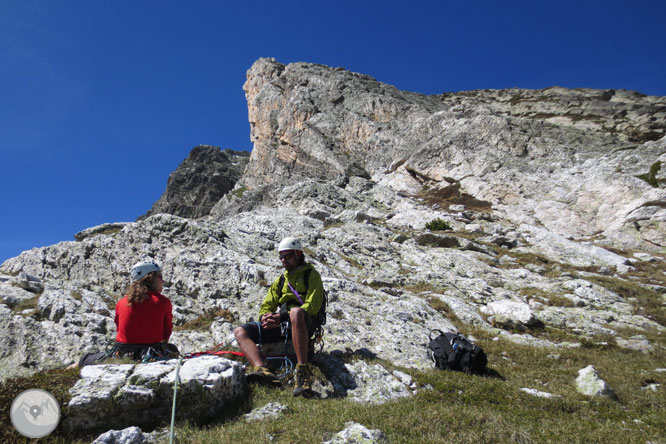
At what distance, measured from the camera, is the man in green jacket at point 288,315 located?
7.07 meters

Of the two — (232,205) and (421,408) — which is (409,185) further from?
(421,408)

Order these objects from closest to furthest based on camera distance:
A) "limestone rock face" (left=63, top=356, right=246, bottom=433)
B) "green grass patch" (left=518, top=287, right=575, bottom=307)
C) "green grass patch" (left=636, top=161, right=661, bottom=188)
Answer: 1. "limestone rock face" (left=63, top=356, right=246, bottom=433)
2. "green grass patch" (left=518, top=287, right=575, bottom=307)
3. "green grass patch" (left=636, top=161, right=661, bottom=188)

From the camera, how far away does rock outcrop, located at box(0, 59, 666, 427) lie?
11.0m

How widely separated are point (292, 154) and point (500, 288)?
59364 mm

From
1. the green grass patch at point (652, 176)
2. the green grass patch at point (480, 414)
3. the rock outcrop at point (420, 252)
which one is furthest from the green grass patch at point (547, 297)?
the green grass patch at point (652, 176)

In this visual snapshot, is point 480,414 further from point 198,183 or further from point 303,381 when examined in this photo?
point 198,183

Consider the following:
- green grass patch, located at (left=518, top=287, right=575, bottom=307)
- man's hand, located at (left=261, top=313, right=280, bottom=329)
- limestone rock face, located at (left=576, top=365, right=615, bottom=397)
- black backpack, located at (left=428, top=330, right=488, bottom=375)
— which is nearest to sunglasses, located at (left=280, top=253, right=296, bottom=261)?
man's hand, located at (left=261, top=313, right=280, bottom=329)

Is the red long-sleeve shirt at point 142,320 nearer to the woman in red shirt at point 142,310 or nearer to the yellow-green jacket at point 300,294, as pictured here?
the woman in red shirt at point 142,310

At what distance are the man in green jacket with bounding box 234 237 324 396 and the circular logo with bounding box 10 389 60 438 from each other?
10.1ft

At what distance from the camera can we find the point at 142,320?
7.05 m

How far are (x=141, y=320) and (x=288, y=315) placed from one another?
3.06 m

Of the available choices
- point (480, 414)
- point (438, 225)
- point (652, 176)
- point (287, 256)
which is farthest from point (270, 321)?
point (652, 176)

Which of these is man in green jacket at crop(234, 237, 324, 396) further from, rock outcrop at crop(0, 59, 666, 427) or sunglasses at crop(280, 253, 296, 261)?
rock outcrop at crop(0, 59, 666, 427)

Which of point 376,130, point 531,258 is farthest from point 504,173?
point 376,130
